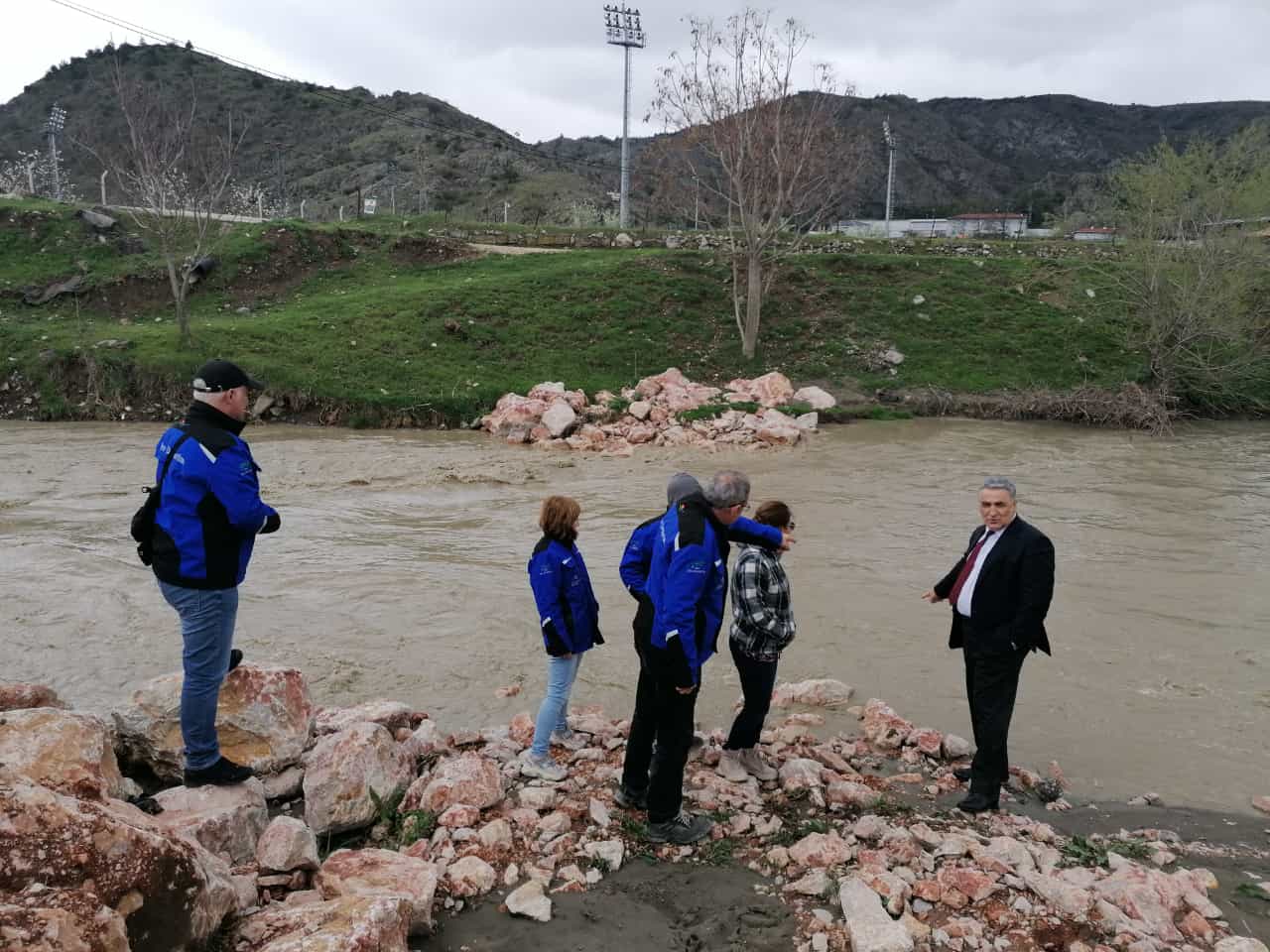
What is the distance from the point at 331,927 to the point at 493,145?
308 ft

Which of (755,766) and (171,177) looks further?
(171,177)

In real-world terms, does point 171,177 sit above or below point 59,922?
above

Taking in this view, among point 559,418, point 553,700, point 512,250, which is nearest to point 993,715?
point 553,700

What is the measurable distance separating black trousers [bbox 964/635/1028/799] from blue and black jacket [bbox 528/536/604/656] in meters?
2.31

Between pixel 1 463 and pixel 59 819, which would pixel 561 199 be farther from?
pixel 59 819

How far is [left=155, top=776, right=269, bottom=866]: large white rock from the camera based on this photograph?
12.0ft

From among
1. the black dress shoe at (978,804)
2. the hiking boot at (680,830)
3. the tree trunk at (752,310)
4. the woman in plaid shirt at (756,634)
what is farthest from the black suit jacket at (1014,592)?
the tree trunk at (752,310)

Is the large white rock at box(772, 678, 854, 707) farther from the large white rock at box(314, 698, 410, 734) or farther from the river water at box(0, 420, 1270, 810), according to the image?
the large white rock at box(314, 698, 410, 734)

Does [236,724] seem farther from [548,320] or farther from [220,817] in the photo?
[548,320]

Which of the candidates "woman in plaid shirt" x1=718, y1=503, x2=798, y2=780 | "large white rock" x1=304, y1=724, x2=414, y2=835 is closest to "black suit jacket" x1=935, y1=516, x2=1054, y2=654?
"woman in plaid shirt" x1=718, y1=503, x2=798, y2=780

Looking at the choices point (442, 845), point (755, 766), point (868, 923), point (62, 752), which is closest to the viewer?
point (868, 923)

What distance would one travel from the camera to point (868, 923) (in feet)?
11.2

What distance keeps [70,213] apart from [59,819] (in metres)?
33.2

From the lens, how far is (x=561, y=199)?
200ft
